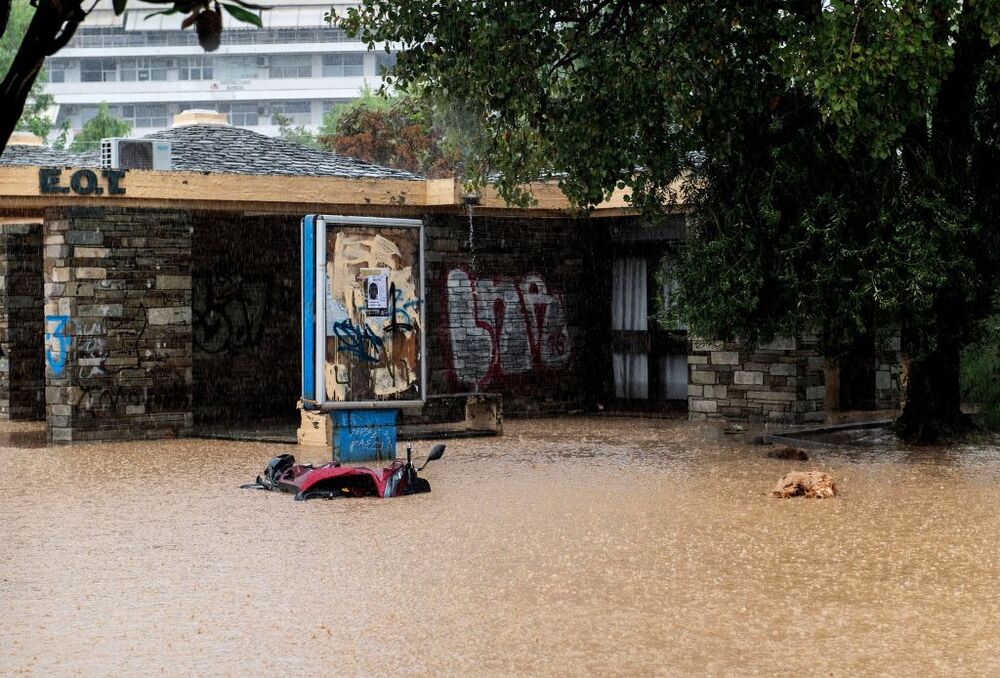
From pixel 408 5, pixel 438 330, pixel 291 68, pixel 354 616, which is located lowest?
pixel 354 616

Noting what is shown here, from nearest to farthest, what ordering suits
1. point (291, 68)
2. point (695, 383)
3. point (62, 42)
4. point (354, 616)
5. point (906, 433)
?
point (62, 42), point (354, 616), point (906, 433), point (695, 383), point (291, 68)

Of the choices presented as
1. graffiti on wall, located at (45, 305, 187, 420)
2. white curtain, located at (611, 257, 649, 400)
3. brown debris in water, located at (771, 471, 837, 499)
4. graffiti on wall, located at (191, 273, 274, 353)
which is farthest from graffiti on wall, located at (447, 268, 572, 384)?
brown debris in water, located at (771, 471, 837, 499)

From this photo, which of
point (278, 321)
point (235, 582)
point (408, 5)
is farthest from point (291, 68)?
point (235, 582)

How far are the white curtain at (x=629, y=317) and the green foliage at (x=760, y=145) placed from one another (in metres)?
5.84

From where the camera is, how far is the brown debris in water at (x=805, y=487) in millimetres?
11875

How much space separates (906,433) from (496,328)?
21.6 feet

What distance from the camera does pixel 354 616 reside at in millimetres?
7375

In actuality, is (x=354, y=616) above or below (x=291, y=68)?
below

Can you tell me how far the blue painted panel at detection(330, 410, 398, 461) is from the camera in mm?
14742

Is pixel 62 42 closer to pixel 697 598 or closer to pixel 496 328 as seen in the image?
pixel 697 598

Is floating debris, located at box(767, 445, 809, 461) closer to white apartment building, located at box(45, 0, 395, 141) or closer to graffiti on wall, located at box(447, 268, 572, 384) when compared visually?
graffiti on wall, located at box(447, 268, 572, 384)

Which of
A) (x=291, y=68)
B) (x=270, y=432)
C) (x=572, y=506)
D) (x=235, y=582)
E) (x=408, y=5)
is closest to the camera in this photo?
(x=235, y=582)

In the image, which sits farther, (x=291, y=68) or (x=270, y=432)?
(x=291, y=68)

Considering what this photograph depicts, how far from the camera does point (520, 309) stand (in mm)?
21031
